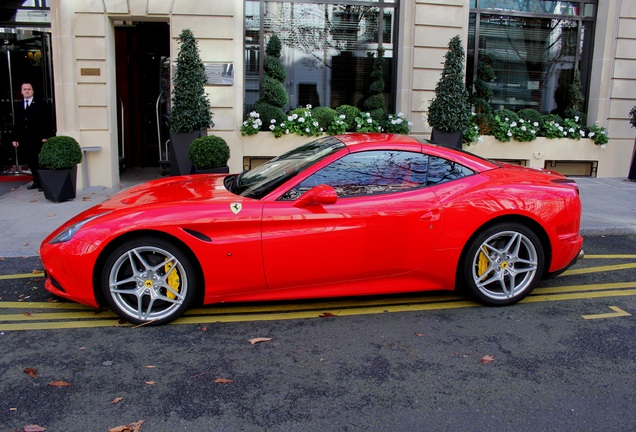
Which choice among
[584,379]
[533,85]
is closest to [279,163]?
[584,379]

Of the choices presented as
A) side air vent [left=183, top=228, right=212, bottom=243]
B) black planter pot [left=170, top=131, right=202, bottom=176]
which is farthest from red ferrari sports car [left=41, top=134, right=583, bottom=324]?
black planter pot [left=170, top=131, right=202, bottom=176]

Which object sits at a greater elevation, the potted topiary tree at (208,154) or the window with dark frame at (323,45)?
the window with dark frame at (323,45)

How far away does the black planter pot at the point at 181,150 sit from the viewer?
10.3 m

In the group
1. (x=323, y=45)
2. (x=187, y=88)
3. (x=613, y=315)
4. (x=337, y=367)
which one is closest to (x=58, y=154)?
(x=187, y=88)

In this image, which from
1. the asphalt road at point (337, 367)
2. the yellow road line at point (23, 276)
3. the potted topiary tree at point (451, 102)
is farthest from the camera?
the potted topiary tree at point (451, 102)

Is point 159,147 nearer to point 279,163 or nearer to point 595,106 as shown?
point 279,163

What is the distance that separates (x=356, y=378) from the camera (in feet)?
12.2

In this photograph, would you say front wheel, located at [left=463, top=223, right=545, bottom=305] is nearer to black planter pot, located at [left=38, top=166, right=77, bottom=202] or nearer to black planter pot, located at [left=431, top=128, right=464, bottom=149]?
black planter pot, located at [left=431, top=128, right=464, bottom=149]

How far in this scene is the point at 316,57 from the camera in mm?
12453

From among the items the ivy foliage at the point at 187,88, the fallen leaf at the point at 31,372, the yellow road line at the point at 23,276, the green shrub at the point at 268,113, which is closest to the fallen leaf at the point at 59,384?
the fallen leaf at the point at 31,372

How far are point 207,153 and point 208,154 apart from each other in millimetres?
22

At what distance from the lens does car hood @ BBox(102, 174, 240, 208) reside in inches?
187

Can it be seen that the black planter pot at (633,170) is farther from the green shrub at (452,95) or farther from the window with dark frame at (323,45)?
the window with dark frame at (323,45)

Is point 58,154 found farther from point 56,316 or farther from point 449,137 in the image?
point 449,137
